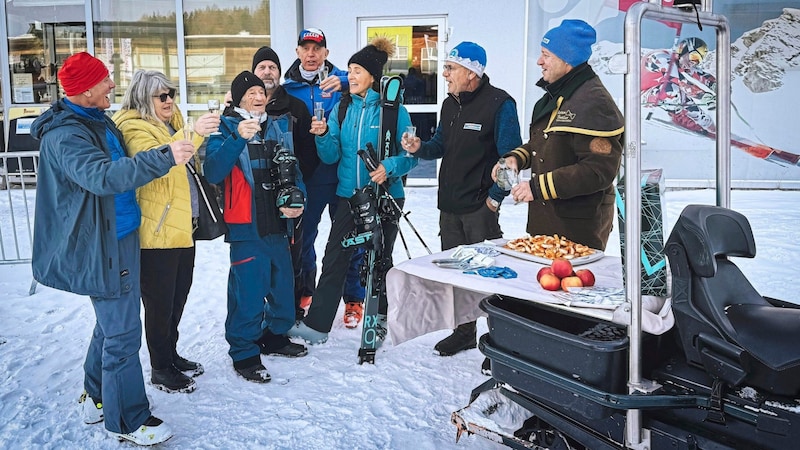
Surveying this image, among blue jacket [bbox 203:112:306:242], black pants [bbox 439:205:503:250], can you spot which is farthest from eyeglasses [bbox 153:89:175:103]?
black pants [bbox 439:205:503:250]

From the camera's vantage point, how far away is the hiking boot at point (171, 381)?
3752mm

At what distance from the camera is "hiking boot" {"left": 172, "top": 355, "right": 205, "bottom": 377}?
3.99 meters

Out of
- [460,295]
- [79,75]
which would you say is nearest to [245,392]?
[460,295]

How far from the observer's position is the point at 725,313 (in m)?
2.16

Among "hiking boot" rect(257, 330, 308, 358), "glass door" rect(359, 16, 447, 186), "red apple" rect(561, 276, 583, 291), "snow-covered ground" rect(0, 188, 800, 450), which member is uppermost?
"glass door" rect(359, 16, 447, 186)

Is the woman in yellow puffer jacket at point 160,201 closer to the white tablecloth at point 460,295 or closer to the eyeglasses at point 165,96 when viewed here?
the eyeglasses at point 165,96

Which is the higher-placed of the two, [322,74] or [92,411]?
[322,74]

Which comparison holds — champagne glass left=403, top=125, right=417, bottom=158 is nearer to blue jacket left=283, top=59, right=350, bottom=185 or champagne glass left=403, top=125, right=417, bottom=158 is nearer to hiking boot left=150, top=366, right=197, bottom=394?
blue jacket left=283, top=59, right=350, bottom=185

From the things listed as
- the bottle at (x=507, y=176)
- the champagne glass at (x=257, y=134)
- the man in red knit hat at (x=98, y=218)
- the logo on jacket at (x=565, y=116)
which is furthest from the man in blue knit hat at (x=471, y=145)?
the man in red knit hat at (x=98, y=218)

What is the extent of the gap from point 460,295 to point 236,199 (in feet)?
4.62

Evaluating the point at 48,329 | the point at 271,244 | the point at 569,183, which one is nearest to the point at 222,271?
the point at 48,329

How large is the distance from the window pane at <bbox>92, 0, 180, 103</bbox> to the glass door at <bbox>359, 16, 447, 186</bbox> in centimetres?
328

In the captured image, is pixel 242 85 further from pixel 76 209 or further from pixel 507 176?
pixel 507 176

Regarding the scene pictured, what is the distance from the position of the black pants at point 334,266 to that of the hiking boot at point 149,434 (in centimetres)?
139
